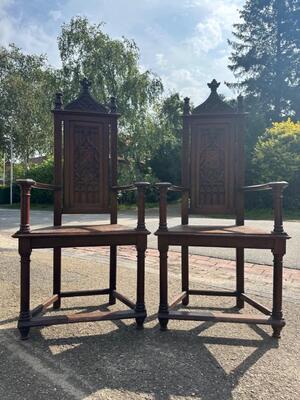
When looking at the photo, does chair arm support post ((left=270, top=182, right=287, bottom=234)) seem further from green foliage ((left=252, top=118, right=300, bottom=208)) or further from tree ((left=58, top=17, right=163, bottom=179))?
tree ((left=58, top=17, right=163, bottom=179))

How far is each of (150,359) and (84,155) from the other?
5.27 ft

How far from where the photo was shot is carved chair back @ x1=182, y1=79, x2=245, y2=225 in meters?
2.78

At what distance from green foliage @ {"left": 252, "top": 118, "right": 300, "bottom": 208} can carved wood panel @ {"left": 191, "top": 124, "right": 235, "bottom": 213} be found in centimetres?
1141

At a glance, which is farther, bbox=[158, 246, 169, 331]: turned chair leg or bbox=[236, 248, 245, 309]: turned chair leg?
bbox=[236, 248, 245, 309]: turned chair leg

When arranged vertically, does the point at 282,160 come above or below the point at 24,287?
above

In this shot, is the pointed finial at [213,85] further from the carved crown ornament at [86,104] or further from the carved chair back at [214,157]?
the carved crown ornament at [86,104]

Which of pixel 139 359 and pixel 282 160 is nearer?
pixel 139 359

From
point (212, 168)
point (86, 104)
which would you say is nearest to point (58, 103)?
point (86, 104)

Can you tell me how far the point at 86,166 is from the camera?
9.30ft

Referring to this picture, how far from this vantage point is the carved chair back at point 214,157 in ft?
9.11

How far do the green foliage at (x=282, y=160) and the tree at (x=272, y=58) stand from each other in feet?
30.2

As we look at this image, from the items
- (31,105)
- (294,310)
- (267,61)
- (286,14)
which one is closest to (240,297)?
(294,310)

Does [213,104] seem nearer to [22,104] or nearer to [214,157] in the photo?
[214,157]

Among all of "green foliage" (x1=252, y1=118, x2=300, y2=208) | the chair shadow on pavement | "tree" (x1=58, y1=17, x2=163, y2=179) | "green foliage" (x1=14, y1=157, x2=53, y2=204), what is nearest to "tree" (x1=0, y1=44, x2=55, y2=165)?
"green foliage" (x1=14, y1=157, x2=53, y2=204)
